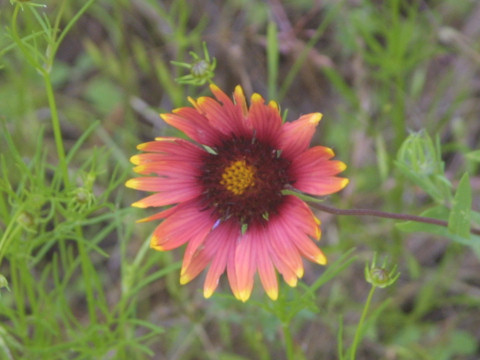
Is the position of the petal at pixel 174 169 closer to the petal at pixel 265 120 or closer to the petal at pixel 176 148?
the petal at pixel 176 148

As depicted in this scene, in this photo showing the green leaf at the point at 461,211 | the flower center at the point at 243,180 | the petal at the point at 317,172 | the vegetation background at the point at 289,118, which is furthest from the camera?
the vegetation background at the point at 289,118

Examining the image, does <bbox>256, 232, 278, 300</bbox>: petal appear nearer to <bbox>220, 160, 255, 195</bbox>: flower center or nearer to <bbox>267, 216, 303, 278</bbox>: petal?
<bbox>267, 216, 303, 278</bbox>: petal

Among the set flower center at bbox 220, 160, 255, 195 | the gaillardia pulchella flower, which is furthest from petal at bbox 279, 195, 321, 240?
flower center at bbox 220, 160, 255, 195

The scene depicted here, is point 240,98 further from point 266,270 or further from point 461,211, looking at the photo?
point 461,211

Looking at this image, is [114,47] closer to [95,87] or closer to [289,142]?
[95,87]

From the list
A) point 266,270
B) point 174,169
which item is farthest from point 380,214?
point 174,169

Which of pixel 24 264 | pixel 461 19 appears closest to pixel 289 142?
pixel 24 264

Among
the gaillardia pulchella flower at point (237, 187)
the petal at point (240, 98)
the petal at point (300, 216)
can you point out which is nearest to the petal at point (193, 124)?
the gaillardia pulchella flower at point (237, 187)
